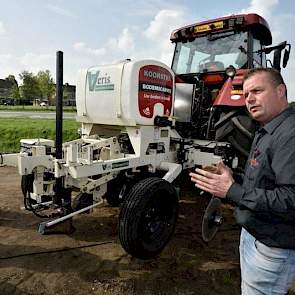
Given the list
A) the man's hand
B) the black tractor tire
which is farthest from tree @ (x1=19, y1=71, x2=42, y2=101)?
the man's hand

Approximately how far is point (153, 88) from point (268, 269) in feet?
8.25

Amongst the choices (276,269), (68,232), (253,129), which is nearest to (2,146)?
(68,232)

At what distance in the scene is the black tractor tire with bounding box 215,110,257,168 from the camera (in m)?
3.92

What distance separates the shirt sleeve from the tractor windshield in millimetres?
3398

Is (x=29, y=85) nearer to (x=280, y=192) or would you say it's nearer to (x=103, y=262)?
(x=103, y=262)

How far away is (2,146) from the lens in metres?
9.11

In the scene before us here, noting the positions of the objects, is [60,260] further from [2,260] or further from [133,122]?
[133,122]

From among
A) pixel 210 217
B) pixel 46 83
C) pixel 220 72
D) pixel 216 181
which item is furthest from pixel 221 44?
pixel 46 83

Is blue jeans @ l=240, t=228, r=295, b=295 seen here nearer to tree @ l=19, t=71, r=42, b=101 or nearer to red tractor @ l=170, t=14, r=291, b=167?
red tractor @ l=170, t=14, r=291, b=167

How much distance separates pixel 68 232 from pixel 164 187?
1307 millimetres

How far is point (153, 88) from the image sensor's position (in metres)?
3.68

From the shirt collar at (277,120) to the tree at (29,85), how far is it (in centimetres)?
4286

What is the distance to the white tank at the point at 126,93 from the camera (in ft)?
11.5

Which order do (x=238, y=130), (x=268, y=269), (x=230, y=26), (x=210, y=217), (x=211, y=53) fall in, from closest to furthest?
(x=268, y=269) < (x=210, y=217) < (x=238, y=130) < (x=230, y=26) < (x=211, y=53)
